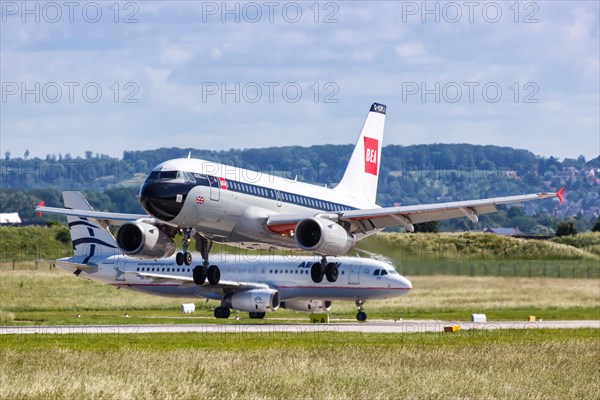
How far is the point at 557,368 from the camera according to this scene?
37.6 metres

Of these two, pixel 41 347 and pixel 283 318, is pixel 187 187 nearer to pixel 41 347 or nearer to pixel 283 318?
pixel 41 347

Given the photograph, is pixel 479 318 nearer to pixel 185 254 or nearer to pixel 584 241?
pixel 185 254

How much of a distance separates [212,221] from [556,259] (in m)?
55.9

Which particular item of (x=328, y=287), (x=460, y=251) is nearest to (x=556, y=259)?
(x=460, y=251)

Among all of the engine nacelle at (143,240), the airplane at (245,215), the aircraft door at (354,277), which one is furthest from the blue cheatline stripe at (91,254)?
the engine nacelle at (143,240)

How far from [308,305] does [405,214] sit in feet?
99.4

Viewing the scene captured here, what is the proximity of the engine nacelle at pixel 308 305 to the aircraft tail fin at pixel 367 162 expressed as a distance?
59.8ft

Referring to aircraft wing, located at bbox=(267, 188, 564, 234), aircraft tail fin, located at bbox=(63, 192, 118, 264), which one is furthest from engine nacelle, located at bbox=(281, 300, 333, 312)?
aircraft wing, located at bbox=(267, 188, 564, 234)

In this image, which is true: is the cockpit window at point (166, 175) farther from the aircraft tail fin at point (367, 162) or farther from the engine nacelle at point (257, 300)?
the engine nacelle at point (257, 300)

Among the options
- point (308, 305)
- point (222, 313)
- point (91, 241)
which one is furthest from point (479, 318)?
point (91, 241)

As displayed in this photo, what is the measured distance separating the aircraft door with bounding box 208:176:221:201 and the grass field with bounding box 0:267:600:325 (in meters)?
33.0

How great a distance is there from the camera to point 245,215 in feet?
145

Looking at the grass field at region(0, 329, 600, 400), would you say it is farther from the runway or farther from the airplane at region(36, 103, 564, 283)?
the runway

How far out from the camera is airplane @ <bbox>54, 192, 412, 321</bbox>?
7444cm
